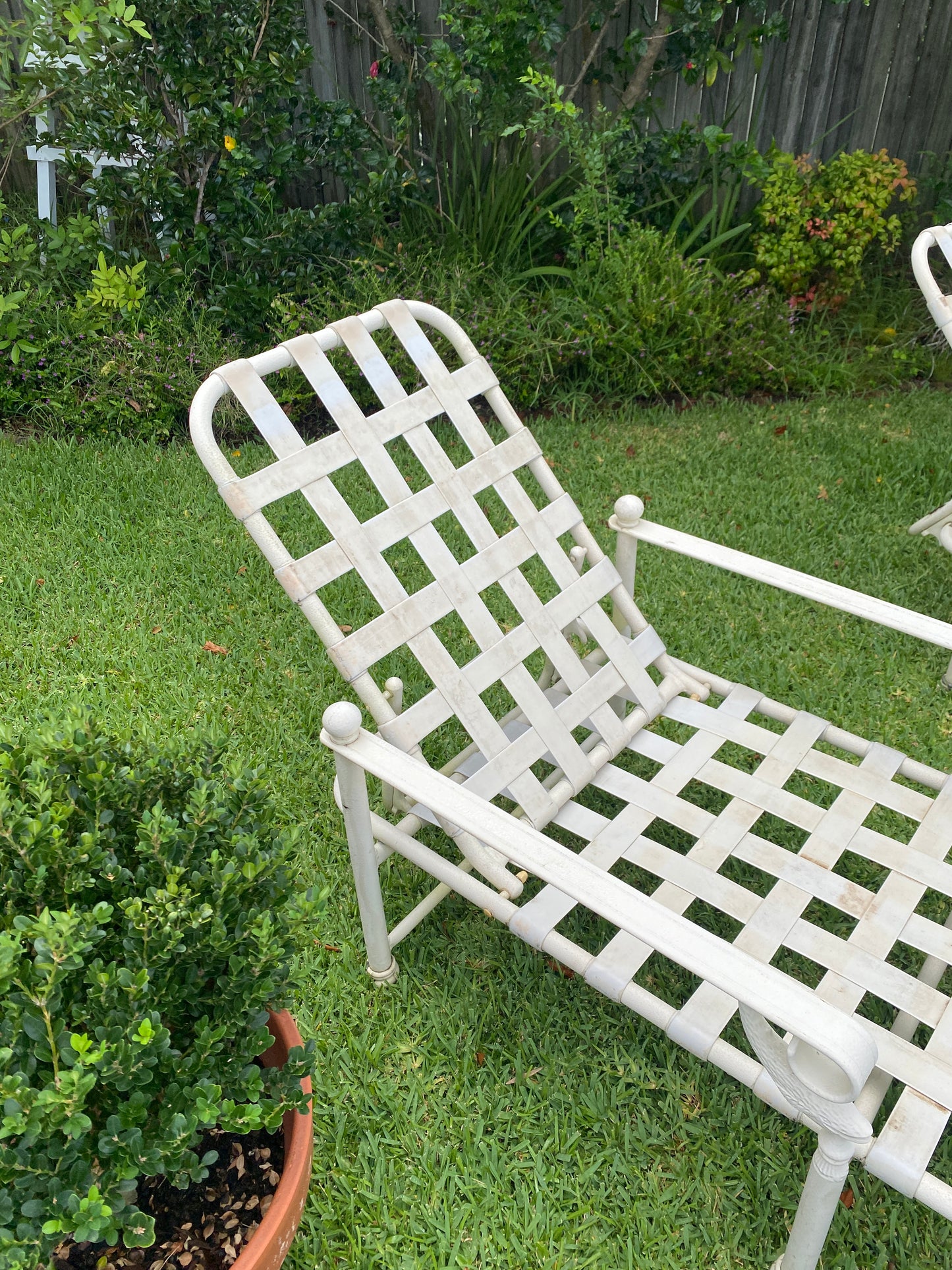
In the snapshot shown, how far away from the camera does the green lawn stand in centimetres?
151

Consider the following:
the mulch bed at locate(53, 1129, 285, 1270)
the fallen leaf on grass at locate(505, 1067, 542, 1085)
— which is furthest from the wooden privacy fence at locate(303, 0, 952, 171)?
the mulch bed at locate(53, 1129, 285, 1270)

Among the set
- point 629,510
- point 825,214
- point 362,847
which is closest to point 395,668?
point 629,510

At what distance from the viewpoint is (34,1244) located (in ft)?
2.94

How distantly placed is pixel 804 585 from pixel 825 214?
3206 mm

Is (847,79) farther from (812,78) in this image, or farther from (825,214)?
(825,214)

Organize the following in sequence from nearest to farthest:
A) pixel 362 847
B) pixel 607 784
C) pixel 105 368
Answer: pixel 362 847
pixel 607 784
pixel 105 368

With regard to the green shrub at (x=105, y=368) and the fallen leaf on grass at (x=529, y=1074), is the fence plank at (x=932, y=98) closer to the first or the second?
the green shrub at (x=105, y=368)

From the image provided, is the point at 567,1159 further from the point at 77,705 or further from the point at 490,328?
the point at 490,328

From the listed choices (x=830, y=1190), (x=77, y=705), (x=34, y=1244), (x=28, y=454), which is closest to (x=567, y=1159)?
(x=830, y=1190)

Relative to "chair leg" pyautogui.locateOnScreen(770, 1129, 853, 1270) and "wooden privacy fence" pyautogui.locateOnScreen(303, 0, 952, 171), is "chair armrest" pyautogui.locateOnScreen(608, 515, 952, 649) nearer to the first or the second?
"chair leg" pyautogui.locateOnScreen(770, 1129, 853, 1270)

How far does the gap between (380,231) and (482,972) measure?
334 cm

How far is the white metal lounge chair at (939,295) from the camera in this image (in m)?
2.41

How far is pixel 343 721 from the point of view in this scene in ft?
4.76

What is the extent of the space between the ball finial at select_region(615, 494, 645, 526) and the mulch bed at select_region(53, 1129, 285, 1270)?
4.34 ft
